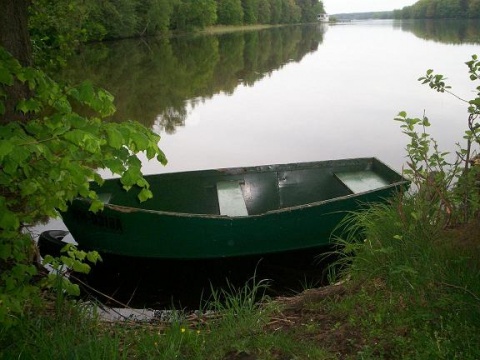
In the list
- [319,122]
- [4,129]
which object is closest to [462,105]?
[319,122]

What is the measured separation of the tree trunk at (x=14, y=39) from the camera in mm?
2951

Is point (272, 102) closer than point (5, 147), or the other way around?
point (5, 147)

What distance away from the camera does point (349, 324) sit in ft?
9.74

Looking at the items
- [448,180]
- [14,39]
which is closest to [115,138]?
[14,39]

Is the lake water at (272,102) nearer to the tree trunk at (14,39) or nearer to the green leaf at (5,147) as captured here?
the tree trunk at (14,39)

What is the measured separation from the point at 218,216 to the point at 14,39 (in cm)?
321

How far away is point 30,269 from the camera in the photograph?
276 cm

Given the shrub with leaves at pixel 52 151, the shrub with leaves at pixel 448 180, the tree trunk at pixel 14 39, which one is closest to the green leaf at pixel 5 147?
the shrub with leaves at pixel 52 151

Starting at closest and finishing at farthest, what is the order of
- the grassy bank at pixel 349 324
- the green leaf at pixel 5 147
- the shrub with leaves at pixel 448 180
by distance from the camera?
the green leaf at pixel 5 147
the grassy bank at pixel 349 324
the shrub with leaves at pixel 448 180

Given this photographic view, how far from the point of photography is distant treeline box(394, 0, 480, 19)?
94938mm

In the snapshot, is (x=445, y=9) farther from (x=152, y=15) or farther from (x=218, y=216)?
(x=218, y=216)

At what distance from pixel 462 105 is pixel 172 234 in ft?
52.4

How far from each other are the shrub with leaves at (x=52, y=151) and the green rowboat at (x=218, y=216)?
113 inches

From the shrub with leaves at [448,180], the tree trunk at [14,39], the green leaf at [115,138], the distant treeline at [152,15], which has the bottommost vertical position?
the shrub with leaves at [448,180]
